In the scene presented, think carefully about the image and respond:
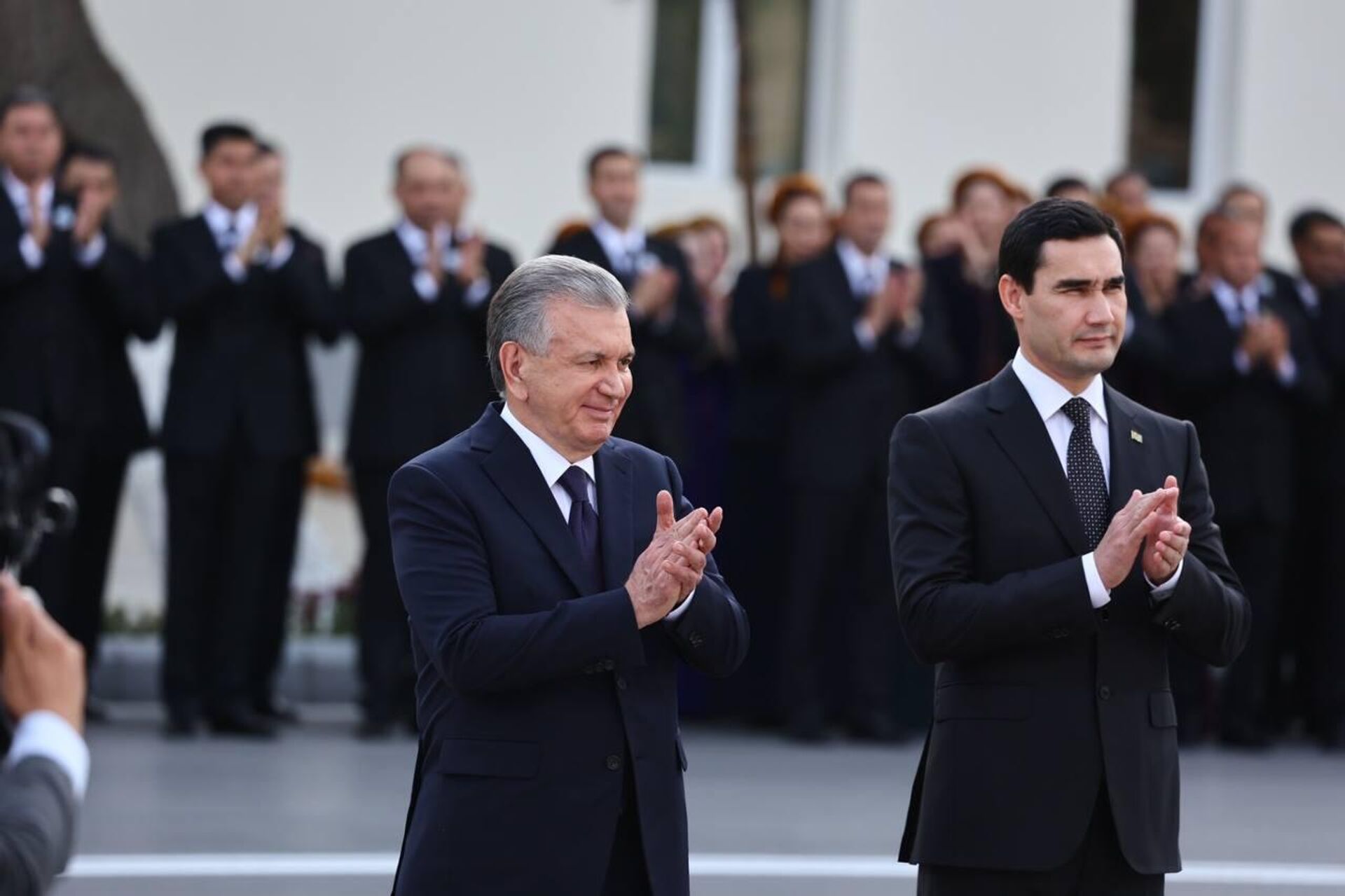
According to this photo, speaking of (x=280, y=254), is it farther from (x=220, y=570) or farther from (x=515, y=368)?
(x=515, y=368)

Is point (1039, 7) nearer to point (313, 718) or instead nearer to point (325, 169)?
point (325, 169)

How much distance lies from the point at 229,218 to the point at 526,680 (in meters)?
6.67

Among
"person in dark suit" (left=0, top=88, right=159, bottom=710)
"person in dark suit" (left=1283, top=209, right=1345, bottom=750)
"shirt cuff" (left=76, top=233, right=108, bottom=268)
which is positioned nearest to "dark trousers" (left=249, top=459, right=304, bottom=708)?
"person in dark suit" (left=0, top=88, right=159, bottom=710)

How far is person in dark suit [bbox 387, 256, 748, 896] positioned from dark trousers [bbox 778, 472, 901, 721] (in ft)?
20.7

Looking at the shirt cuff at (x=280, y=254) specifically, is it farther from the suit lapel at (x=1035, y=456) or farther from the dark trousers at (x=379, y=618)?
the suit lapel at (x=1035, y=456)

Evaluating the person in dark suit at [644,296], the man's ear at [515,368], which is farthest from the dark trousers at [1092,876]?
the person in dark suit at [644,296]

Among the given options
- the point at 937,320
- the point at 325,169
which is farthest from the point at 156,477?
the point at 937,320

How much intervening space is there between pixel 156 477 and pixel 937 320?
191 inches

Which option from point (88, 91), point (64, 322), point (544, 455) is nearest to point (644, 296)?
point (64, 322)

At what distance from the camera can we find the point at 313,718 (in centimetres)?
1134

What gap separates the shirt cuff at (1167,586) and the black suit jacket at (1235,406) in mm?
6547

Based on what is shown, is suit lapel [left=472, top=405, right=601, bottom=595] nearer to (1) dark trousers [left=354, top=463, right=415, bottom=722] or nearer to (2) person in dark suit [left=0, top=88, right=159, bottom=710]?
(1) dark trousers [left=354, top=463, right=415, bottom=722]

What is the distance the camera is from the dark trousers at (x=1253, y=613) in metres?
11.3

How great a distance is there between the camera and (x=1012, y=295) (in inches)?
199
